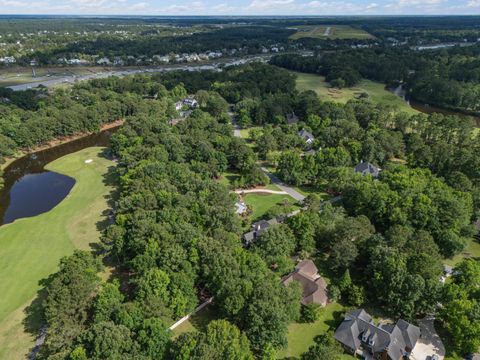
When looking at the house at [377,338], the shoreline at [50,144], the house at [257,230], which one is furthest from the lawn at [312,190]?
the shoreline at [50,144]

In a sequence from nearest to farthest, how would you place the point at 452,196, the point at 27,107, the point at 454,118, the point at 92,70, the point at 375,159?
the point at 452,196 → the point at 375,159 → the point at 454,118 → the point at 27,107 → the point at 92,70

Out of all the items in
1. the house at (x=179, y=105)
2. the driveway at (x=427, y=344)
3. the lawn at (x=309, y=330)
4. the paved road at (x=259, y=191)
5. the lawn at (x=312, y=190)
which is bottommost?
the house at (x=179, y=105)

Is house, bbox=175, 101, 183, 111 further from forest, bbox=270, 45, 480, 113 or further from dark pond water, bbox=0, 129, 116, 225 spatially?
forest, bbox=270, 45, 480, 113

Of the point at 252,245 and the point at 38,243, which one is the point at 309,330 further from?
the point at 38,243

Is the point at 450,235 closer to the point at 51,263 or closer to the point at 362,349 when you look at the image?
the point at 362,349

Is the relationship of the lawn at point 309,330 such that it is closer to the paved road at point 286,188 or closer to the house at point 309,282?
the house at point 309,282

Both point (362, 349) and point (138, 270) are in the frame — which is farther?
point (138, 270)

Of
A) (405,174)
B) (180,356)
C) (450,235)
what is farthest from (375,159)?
(180,356)
